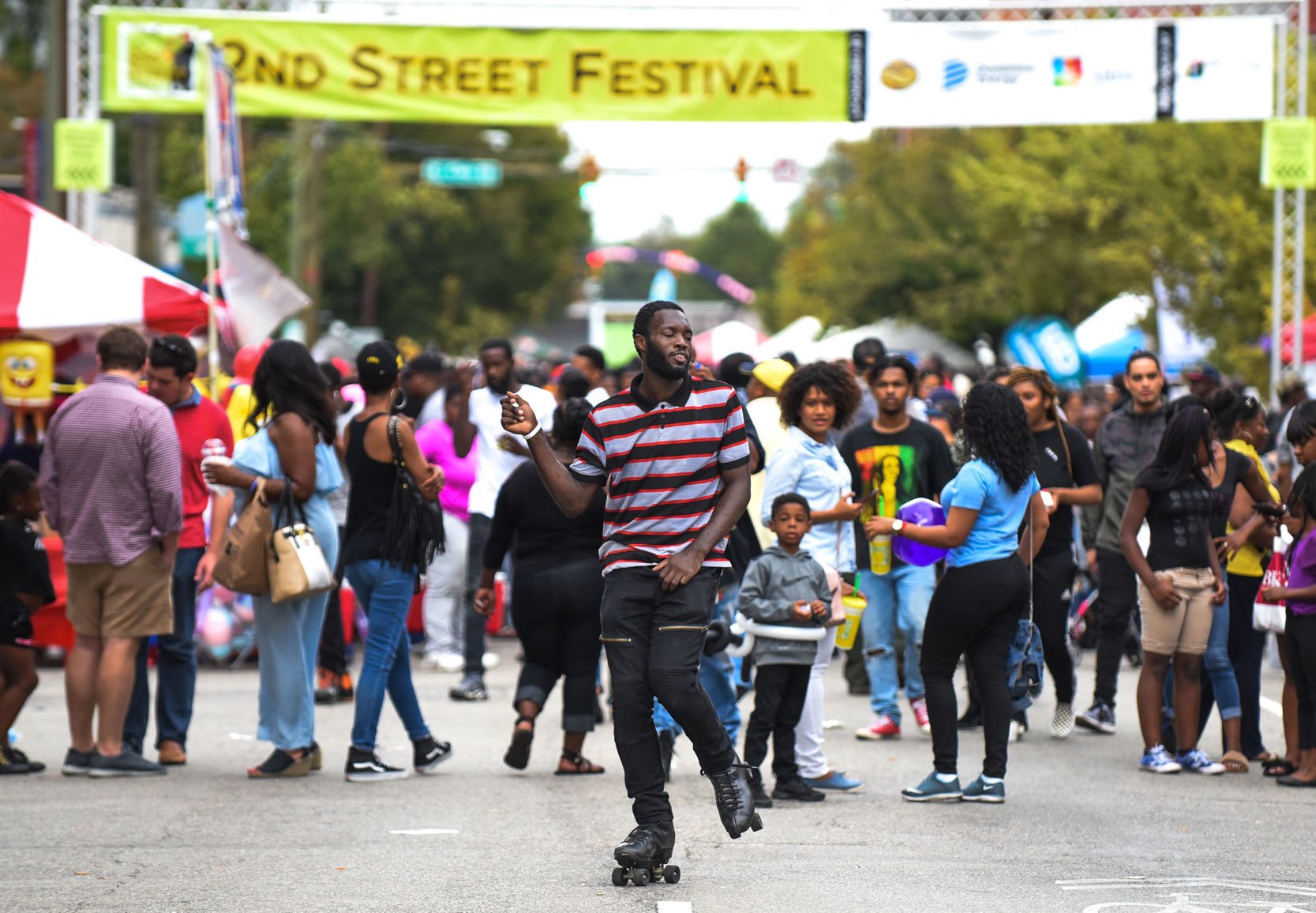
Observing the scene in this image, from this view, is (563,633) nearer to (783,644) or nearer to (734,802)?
(783,644)

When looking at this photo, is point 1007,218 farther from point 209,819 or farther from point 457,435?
point 209,819

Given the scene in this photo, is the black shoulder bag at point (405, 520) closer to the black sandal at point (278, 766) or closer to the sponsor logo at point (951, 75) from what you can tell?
the black sandal at point (278, 766)

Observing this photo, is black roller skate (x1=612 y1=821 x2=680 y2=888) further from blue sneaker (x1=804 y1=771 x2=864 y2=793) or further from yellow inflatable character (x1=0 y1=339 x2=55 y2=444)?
yellow inflatable character (x1=0 y1=339 x2=55 y2=444)

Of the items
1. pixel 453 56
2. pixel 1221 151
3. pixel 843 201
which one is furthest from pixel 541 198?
pixel 453 56

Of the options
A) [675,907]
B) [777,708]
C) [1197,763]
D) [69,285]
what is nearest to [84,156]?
[69,285]

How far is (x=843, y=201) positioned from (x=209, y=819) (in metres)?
42.6

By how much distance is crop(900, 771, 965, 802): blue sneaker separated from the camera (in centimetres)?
853

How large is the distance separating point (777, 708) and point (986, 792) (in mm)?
993

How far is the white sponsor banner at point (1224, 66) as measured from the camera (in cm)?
1747

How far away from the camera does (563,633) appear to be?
9.20 meters

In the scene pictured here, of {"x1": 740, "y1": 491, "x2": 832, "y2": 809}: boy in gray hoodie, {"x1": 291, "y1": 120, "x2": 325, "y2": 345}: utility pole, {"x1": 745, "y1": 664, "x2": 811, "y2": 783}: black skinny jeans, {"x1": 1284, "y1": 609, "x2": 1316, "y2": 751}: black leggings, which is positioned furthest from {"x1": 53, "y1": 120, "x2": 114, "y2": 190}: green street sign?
{"x1": 291, "y1": 120, "x2": 325, "y2": 345}: utility pole

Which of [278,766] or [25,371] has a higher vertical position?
[25,371]

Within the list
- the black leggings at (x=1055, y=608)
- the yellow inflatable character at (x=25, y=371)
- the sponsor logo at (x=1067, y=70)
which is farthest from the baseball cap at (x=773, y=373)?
the sponsor logo at (x=1067, y=70)

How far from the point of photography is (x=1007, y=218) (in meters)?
35.6
